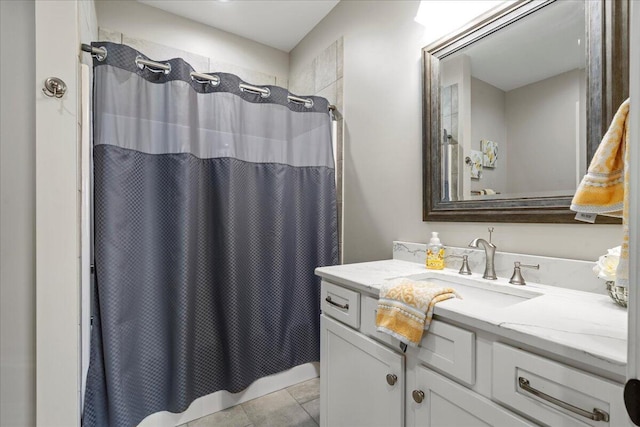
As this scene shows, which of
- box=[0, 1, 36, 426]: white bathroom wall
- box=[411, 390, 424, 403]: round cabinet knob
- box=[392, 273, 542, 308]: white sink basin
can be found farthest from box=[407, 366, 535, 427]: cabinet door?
box=[0, 1, 36, 426]: white bathroom wall

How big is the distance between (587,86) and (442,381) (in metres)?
1.03

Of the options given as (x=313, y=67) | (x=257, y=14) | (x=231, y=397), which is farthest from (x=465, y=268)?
(x=257, y=14)

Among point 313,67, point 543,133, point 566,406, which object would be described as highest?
point 313,67

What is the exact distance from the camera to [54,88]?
3.72 feet

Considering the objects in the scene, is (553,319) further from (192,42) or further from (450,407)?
(192,42)

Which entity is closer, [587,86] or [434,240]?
[587,86]

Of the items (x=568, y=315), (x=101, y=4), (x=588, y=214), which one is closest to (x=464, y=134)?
(x=588, y=214)

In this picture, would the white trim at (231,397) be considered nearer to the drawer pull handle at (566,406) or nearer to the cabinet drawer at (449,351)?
the cabinet drawer at (449,351)

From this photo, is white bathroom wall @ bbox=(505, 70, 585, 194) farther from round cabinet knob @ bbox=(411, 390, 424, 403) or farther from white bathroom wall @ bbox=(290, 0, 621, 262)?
round cabinet knob @ bbox=(411, 390, 424, 403)

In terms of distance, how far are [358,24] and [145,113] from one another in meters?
1.39

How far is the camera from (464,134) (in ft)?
4.43

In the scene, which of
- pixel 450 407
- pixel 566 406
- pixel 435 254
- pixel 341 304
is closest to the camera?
pixel 566 406

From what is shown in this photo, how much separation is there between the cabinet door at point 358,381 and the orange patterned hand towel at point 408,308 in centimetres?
13

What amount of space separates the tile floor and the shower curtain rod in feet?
5.88
